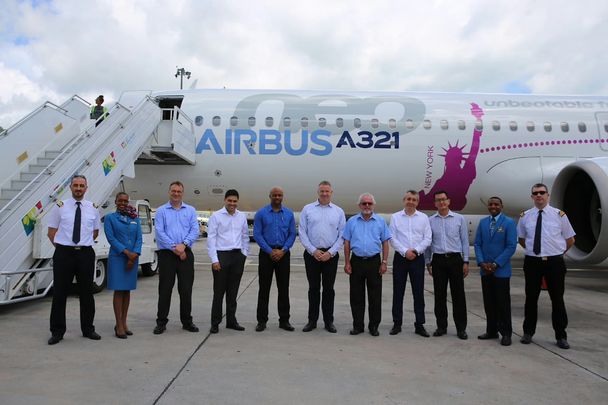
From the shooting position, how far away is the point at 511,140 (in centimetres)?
1117

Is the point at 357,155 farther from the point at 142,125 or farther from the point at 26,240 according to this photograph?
the point at 26,240

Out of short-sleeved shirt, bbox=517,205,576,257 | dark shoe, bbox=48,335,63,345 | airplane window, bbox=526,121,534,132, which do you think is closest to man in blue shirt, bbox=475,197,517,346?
short-sleeved shirt, bbox=517,205,576,257

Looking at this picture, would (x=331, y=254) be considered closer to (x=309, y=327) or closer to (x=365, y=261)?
(x=365, y=261)

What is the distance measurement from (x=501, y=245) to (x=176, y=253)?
3.54 meters

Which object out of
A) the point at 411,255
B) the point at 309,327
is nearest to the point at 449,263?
the point at 411,255

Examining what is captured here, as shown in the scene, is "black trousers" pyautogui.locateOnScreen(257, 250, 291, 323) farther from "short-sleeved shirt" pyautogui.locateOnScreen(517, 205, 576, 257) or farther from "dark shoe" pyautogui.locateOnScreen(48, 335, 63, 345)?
"short-sleeved shirt" pyautogui.locateOnScreen(517, 205, 576, 257)

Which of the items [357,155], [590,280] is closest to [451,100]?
[357,155]

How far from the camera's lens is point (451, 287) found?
5684 millimetres

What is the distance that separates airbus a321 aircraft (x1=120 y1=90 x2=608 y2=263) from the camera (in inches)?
424

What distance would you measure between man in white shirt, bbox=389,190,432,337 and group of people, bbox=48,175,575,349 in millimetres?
11

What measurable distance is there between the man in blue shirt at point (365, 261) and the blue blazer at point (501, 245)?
3.47ft

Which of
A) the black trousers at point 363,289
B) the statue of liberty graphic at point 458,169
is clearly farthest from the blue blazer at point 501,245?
the statue of liberty graphic at point 458,169

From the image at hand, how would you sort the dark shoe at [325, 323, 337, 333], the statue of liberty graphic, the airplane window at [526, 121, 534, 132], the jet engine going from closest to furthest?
1. the dark shoe at [325, 323, 337, 333]
2. the jet engine
3. the statue of liberty graphic
4. the airplane window at [526, 121, 534, 132]

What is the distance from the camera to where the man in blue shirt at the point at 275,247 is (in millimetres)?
5797
